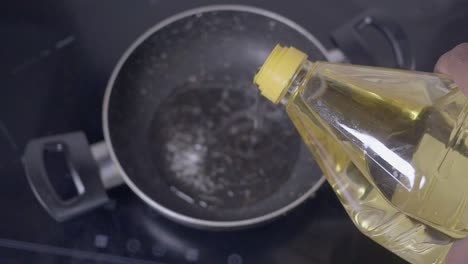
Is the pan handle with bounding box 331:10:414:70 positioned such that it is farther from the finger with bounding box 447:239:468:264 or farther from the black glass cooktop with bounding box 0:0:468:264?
the finger with bounding box 447:239:468:264

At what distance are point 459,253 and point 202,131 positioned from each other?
292mm

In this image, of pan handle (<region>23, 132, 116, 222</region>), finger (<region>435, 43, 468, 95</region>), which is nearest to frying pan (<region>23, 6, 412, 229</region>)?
pan handle (<region>23, 132, 116, 222</region>)

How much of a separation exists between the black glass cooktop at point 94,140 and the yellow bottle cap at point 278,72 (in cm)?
20

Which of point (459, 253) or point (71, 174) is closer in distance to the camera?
point (459, 253)

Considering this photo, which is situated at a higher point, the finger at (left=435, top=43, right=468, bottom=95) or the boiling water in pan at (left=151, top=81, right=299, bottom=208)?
the finger at (left=435, top=43, right=468, bottom=95)

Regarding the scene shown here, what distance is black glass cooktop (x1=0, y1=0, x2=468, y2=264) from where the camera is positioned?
0.60 m

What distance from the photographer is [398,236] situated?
0.52 meters

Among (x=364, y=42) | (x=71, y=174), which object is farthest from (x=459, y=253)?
(x=71, y=174)

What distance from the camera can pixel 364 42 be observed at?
65cm

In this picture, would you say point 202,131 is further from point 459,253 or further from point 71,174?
point 459,253

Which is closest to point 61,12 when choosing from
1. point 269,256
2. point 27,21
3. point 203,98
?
point 27,21

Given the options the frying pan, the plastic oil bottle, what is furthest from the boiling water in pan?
the plastic oil bottle

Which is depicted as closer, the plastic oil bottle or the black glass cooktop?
the plastic oil bottle

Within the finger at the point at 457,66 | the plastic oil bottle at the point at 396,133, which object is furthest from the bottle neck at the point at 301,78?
the finger at the point at 457,66
